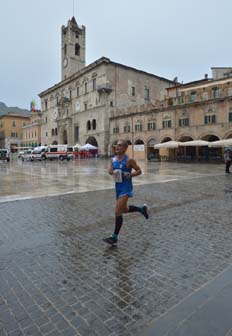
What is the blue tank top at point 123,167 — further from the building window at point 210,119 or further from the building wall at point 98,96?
the building wall at point 98,96

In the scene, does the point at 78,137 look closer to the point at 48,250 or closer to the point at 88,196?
the point at 88,196

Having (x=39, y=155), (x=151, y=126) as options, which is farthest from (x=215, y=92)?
(x=39, y=155)

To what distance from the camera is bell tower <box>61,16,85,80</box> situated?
58.2m

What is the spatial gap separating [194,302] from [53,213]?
455 cm

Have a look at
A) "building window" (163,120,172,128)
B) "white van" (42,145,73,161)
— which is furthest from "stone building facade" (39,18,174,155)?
"white van" (42,145,73,161)

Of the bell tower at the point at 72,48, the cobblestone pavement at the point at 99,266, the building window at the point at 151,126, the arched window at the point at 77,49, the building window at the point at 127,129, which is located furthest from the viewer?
the arched window at the point at 77,49

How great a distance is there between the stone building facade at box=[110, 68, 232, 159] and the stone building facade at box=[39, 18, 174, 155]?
276 centimetres

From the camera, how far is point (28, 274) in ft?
10.4

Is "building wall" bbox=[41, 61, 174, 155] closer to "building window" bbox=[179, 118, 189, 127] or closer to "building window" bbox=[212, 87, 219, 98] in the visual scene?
"building window" bbox=[179, 118, 189, 127]

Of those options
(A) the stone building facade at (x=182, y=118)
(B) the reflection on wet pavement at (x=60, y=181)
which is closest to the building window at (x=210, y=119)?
(A) the stone building facade at (x=182, y=118)

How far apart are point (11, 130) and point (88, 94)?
145 feet

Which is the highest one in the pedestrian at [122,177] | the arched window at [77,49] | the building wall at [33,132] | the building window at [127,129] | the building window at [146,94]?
the arched window at [77,49]

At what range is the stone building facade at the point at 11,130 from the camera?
3199 inches

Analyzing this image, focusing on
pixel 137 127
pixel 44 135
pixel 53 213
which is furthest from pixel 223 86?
pixel 44 135
